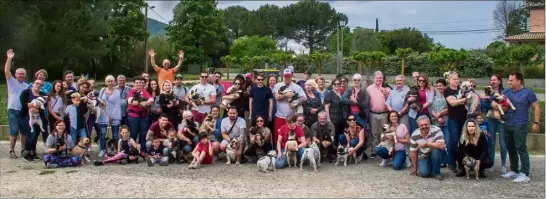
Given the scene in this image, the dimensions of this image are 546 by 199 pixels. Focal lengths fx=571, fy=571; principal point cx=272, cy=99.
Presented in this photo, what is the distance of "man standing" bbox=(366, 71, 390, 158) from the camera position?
9.35 metres

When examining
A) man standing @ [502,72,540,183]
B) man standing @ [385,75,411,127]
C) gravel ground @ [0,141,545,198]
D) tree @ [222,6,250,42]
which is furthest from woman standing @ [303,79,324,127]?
tree @ [222,6,250,42]

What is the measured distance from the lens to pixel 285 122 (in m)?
9.36

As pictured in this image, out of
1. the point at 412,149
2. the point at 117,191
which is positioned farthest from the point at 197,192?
the point at 412,149

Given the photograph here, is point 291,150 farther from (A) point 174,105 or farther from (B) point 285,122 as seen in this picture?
(A) point 174,105

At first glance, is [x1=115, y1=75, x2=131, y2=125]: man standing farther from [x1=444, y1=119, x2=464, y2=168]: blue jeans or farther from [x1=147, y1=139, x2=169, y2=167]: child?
[x1=444, y1=119, x2=464, y2=168]: blue jeans

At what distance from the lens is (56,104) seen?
30.9 ft

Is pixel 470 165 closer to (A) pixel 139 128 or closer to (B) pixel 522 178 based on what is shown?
(B) pixel 522 178

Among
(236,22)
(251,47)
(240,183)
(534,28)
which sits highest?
(236,22)

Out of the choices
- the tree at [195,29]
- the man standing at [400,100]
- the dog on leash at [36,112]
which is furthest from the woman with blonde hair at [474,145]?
the tree at [195,29]

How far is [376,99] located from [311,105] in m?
1.08

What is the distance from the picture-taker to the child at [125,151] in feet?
29.7

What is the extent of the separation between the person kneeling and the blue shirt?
6.47 metres

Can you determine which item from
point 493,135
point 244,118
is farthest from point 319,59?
point 493,135

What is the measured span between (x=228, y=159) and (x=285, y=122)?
3.63 feet
